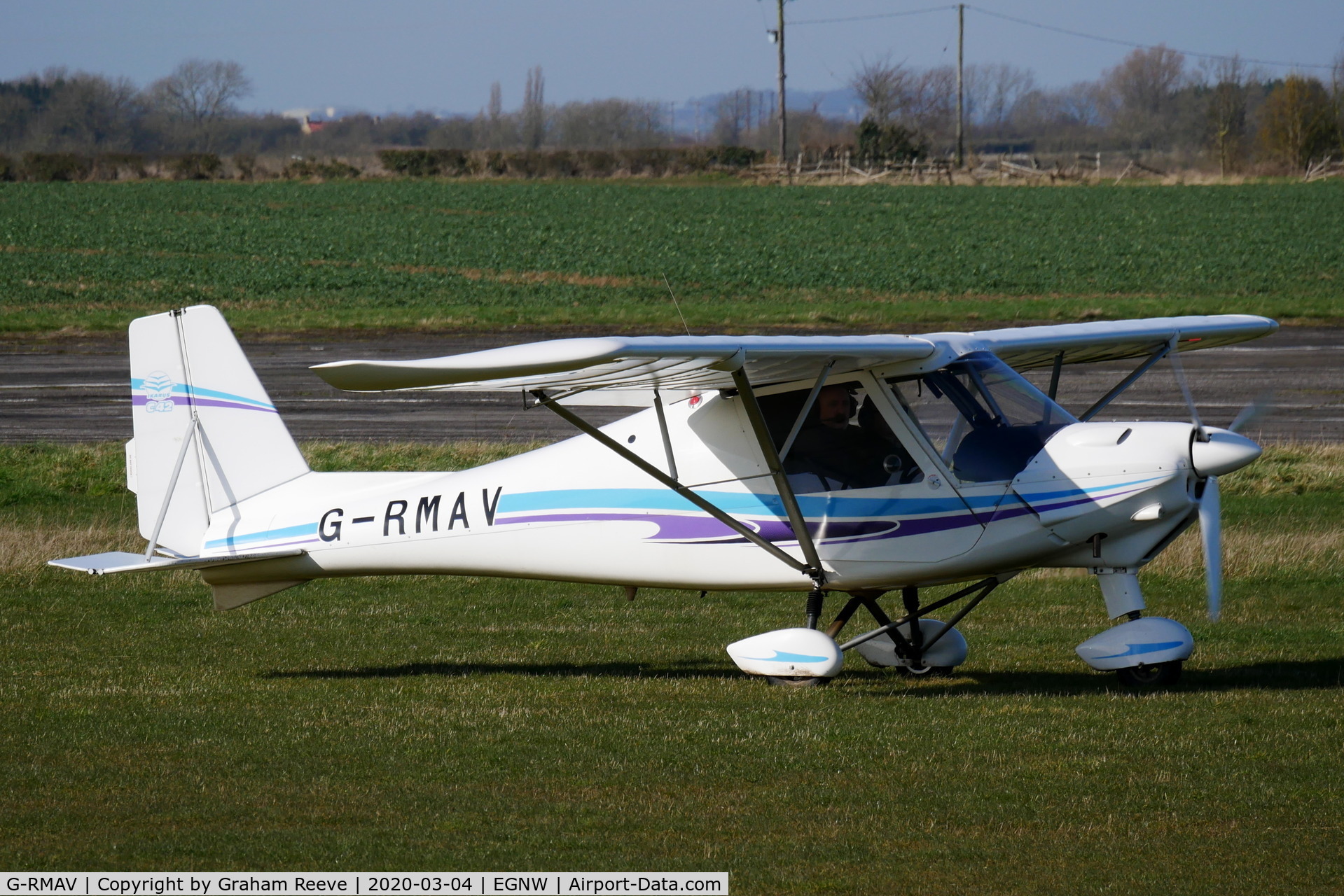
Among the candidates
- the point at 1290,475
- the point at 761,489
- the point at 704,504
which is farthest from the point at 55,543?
the point at 1290,475

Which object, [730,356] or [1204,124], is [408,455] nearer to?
[730,356]

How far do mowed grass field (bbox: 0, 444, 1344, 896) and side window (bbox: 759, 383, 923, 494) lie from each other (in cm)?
143

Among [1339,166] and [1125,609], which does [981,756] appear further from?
[1339,166]

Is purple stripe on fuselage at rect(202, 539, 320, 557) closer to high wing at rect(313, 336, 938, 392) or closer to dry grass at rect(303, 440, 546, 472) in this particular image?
high wing at rect(313, 336, 938, 392)

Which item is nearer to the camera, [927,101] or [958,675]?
[958,675]

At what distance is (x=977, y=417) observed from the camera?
374 inches

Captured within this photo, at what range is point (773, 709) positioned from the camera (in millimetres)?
9062

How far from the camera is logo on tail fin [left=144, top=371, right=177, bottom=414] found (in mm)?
11188

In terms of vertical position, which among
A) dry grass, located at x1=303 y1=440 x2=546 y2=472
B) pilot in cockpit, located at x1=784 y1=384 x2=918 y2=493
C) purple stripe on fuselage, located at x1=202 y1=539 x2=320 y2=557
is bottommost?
dry grass, located at x1=303 y1=440 x2=546 y2=472

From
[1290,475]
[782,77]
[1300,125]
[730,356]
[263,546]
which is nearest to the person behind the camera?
[730,356]

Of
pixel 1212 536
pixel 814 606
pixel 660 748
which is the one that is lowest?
pixel 660 748

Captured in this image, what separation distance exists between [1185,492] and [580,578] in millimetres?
4115

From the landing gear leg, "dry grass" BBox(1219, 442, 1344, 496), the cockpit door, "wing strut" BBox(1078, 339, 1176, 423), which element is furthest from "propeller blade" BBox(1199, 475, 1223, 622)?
"dry grass" BBox(1219, 442, 1344, 496)

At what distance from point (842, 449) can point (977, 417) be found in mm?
906
